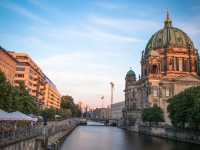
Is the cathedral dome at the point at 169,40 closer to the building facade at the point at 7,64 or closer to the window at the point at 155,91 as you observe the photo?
the window at the point at 155,91

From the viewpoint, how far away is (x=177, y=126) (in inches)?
3597

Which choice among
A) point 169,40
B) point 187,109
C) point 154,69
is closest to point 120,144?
point 187,109

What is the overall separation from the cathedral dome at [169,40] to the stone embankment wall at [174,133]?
54036 mm

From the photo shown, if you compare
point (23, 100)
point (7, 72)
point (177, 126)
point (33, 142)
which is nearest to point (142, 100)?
point (177, 126)

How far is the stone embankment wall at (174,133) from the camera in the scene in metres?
77.7

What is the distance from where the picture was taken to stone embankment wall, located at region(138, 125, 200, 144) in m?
77.7

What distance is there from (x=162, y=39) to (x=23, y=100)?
10932cm

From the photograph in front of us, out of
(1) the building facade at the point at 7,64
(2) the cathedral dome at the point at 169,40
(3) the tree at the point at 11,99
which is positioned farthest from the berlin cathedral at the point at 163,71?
(3) the tree at the point at 11,99

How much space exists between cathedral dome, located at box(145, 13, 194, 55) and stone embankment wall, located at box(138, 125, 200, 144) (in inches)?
2127

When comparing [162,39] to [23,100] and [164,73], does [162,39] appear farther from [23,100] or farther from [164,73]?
[23,100]

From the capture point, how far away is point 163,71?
15925cm

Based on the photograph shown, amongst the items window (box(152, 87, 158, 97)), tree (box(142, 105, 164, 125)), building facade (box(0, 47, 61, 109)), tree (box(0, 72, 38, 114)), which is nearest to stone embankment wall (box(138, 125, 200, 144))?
tree (box(142, 105, 164, 125))

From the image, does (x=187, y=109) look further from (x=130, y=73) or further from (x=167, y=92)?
(x=130, y=73)

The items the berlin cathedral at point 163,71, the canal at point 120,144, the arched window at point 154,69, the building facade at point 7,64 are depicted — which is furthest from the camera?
the arched window at point 154,69
